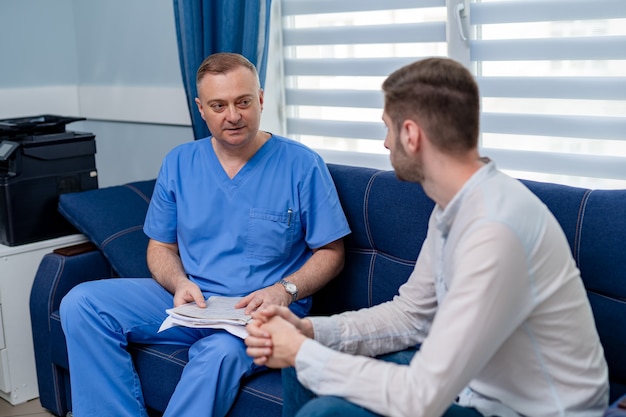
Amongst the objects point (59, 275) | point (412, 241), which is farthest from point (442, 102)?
point (59, 275)

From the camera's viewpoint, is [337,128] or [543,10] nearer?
[543,10]

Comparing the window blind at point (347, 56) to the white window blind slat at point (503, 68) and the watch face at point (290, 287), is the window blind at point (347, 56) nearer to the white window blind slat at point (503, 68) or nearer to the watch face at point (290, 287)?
the white window blind slat at point (503, 68)

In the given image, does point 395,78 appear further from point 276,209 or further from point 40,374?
point 40,374

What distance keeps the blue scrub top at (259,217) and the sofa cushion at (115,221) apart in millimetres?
353

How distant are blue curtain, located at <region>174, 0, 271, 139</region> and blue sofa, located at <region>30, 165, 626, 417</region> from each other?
47 centimetres

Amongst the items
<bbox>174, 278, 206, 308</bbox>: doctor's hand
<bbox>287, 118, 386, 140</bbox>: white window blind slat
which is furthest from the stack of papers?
<bbox>287, 118, 386, 140</bbox>: white window blind slat

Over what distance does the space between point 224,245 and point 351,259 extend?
1.30ft

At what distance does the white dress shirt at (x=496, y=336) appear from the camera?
4.65 feet

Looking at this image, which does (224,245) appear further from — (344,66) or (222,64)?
(344,66)

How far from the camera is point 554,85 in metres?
2.48

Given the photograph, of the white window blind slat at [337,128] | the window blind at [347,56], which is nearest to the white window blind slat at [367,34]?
the window blind at [347,56]

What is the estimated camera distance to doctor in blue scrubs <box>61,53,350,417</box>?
7.93 feet

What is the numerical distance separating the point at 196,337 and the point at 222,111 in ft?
2.19

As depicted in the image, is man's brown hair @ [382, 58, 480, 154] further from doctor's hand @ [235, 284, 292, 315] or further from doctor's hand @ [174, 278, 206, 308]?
doctor's hand @ [174, 278, 206, 308]
